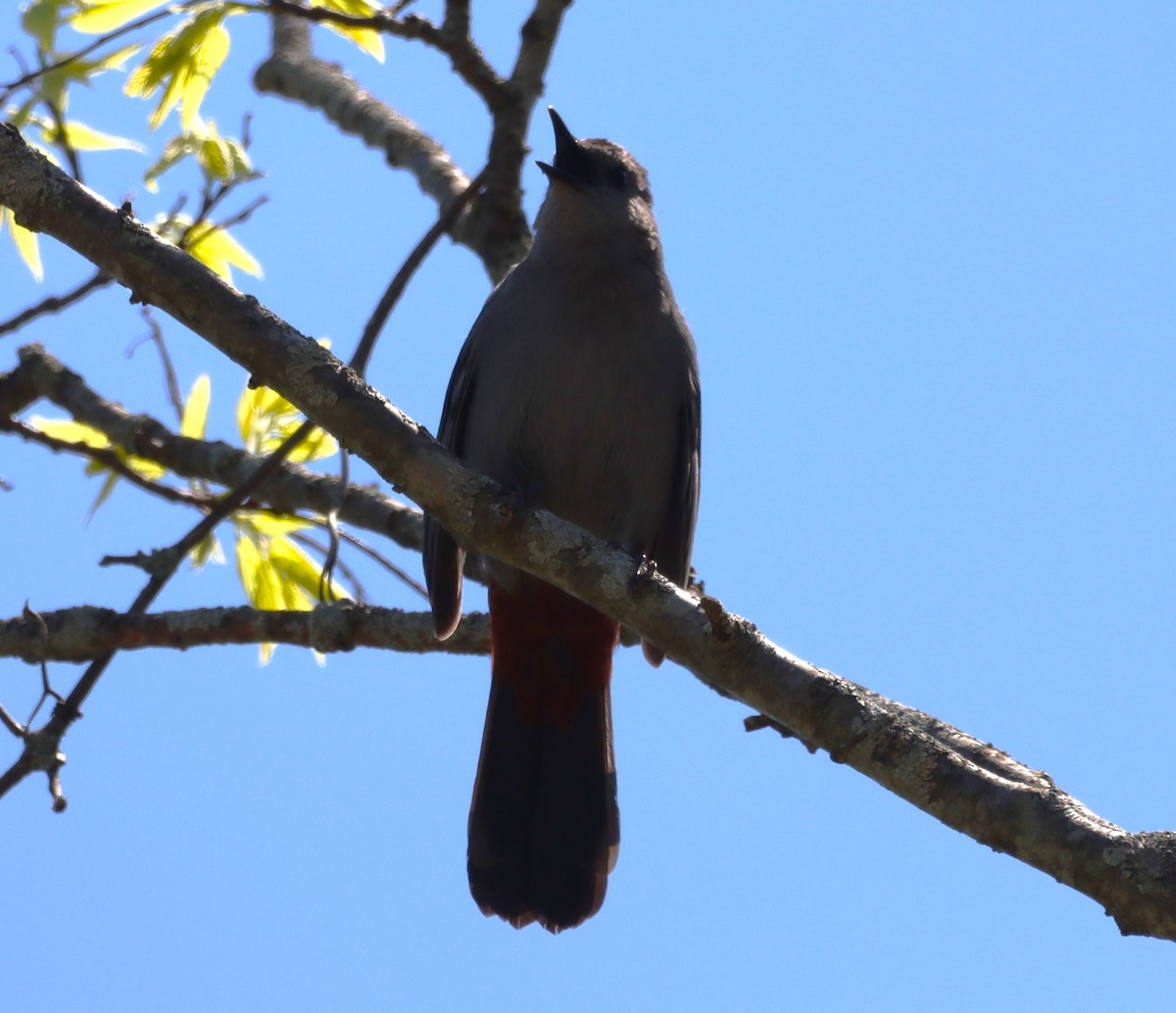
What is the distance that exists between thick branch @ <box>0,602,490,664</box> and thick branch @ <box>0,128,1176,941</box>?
50.6 inches

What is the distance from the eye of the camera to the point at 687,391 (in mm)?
4387

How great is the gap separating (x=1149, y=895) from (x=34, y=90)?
3.21 meters

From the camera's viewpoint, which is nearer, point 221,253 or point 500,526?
point 500,526

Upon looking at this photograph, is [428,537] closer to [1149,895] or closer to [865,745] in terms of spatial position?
[865,745]

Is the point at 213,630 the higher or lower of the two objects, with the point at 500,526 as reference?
higher

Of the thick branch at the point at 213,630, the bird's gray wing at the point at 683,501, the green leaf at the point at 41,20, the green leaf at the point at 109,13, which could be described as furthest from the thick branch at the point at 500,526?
the bird's gray wing at the point at 683,501

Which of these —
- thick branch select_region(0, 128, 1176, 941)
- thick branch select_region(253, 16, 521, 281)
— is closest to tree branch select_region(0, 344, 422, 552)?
thick branch select_region(253, 16, 521, 281)

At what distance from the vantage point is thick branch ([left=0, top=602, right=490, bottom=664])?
12.8 ft

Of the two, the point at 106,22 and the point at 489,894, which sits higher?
the point at 106,22

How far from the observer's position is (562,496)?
4.21m

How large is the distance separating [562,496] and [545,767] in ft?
2.87

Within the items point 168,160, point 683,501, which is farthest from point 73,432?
point 683,501

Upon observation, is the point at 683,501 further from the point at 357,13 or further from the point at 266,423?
the point at 357,13

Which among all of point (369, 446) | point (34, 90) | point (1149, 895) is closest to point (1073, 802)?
point (1149, 895)
